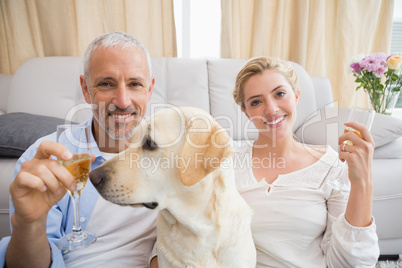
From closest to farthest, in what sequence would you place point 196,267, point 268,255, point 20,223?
point 20,223 → point 196,267 → point 268,255

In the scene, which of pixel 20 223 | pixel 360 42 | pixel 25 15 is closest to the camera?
pixel 20 223

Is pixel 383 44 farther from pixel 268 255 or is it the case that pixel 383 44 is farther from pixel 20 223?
pixel 20 223

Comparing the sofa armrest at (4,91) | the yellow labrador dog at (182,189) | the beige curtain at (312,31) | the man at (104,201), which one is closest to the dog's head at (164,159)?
the yellow labrador dog at (182,189)

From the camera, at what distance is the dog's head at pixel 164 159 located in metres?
0.87

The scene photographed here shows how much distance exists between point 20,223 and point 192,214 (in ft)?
1.71

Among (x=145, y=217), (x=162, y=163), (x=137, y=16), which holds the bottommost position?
(x=145, y=217)

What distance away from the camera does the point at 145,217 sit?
4.02 ft

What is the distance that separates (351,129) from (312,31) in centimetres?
259

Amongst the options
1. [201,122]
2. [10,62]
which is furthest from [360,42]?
[10,62]

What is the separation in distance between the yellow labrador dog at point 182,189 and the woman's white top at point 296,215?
22 cm

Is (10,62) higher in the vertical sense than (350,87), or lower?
higher

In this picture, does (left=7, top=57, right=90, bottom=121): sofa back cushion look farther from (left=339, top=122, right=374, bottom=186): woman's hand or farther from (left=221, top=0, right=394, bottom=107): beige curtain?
(left=339, top=122, right=374, bottom=186): woman's hand

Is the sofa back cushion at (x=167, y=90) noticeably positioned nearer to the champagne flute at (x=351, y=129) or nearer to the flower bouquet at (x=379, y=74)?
the flower bouquet at (x=379, y=74)

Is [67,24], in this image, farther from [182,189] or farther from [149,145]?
[182,189]
